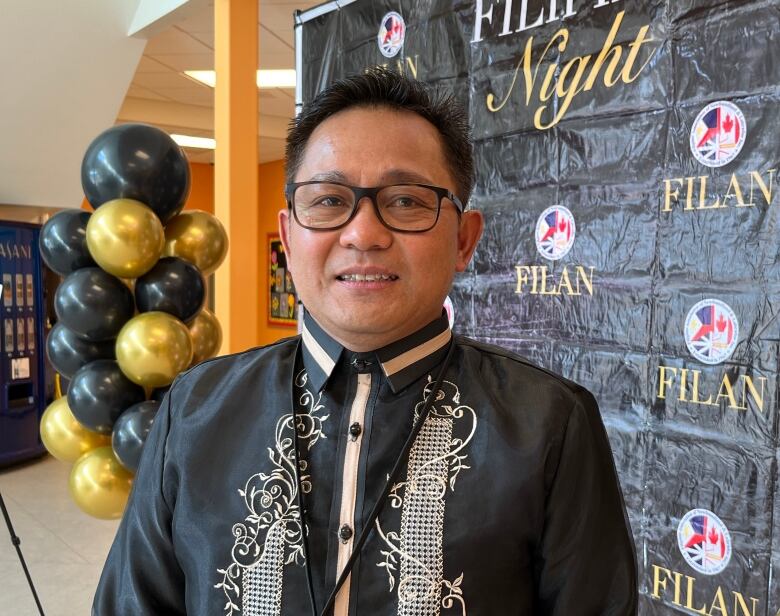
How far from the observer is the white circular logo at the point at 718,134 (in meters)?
1.60

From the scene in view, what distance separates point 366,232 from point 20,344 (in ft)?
17.2

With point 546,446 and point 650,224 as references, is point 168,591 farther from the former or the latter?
point 650,224

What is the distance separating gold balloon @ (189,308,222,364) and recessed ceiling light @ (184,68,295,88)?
3.11m

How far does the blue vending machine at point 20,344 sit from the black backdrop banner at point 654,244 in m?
4.20

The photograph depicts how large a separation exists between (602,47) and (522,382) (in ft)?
4.50

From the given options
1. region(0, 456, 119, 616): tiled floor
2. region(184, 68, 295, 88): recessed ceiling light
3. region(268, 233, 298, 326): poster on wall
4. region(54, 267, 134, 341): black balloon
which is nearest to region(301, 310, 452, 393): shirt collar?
region(54, 267, 134, 341): black balloon

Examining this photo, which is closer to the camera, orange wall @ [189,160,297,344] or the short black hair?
the short black hair

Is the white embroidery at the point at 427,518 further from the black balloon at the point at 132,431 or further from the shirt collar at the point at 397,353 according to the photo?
the black balloon at the point at 132,431

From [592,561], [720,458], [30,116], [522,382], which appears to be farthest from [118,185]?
[30,116]

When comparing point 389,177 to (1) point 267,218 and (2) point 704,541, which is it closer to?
(2) point 704,541

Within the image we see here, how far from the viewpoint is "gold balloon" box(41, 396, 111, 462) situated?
7.11 feet

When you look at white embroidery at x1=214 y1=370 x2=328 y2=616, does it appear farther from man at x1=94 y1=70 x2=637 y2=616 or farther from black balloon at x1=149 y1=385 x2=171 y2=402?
black balloon at x1=149 y1=385 x2=171 y2=402

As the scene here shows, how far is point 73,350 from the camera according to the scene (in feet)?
6.93

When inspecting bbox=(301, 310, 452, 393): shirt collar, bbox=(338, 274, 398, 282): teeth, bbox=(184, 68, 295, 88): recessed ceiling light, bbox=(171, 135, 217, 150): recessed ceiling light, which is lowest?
bbox=(301, 310, 452, 393): shirt collar
